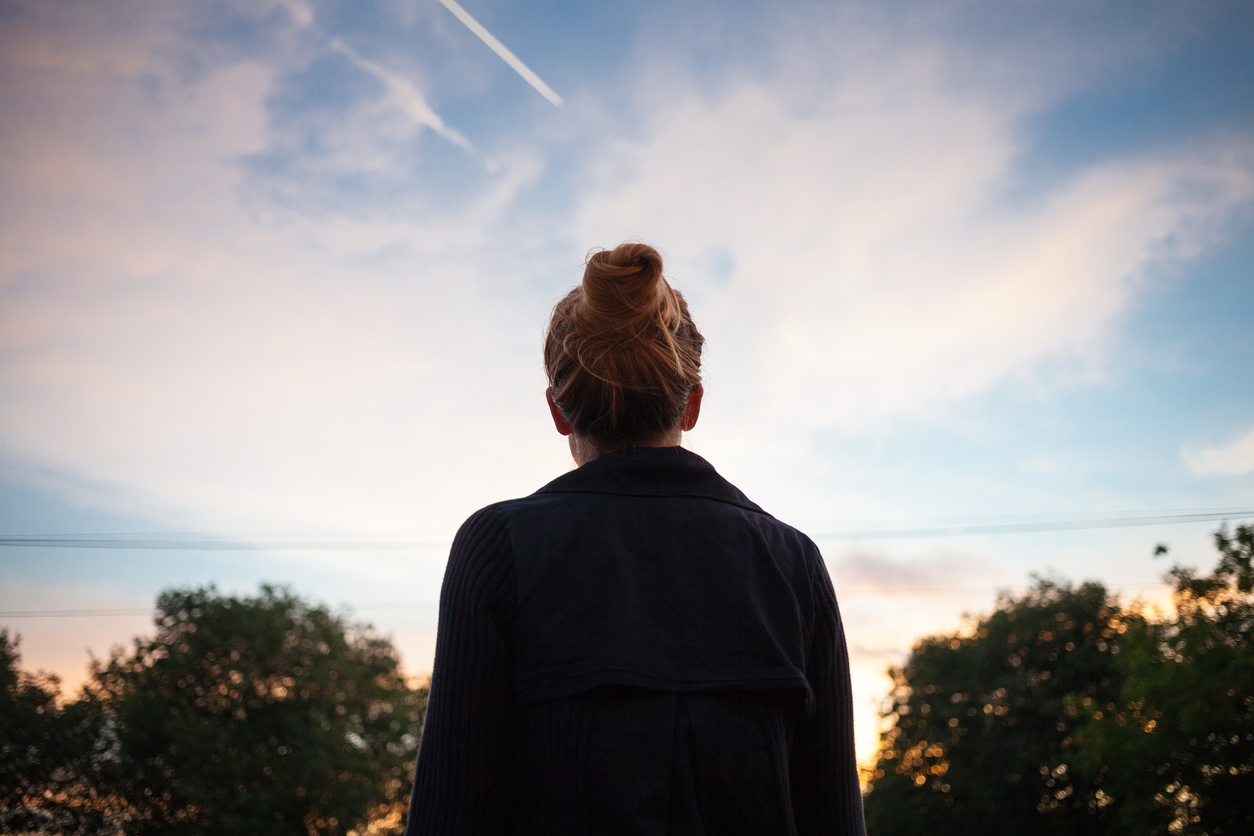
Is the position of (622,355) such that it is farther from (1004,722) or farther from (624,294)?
(1004,722)

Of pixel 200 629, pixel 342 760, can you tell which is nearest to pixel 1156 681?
pixel 342 760

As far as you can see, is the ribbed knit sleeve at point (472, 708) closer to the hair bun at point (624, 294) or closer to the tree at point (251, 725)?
the hair bun at point (624, 294)

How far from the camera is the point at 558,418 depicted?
1602 millimetres

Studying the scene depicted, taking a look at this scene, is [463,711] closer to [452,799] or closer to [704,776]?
[452,799]

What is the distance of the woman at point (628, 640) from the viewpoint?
127cm

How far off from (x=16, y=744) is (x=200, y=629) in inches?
251

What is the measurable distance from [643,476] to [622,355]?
0.21 m

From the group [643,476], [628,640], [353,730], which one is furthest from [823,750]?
[353,730]

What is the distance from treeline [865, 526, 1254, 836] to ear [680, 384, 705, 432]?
2480 centimetres

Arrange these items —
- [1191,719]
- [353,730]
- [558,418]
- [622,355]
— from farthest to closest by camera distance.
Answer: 1. [353,730]
2. [1191,719]
3. [558,418]
4. [622,355]

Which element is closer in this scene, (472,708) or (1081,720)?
(472,708)

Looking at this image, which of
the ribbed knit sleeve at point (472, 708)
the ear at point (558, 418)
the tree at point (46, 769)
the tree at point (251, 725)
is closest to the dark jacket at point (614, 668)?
the ribbed knit sleeve at point (472, 708)

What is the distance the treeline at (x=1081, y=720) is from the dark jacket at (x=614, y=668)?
81.6 feet

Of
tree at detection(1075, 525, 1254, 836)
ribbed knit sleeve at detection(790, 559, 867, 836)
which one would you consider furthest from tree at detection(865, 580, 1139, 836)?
ribbed knit sleeve at detection(790, 559, 867, 836)
